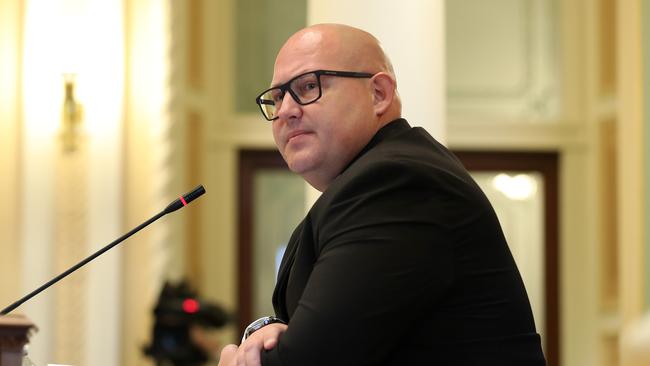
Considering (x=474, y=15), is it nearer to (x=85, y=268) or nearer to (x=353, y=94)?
(x=85, y=268)

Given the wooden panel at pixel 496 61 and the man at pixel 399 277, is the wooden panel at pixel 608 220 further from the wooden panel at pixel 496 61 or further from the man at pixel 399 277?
the man at pixel 399 277

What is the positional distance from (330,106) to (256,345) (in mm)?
481

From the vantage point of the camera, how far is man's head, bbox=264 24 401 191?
7.61ft

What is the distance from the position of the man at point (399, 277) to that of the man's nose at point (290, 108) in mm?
49

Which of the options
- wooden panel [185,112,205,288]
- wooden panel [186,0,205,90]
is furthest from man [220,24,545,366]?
wooden panel [186,0,205,90]

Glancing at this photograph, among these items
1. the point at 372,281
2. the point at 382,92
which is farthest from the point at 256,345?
the point at 382,92

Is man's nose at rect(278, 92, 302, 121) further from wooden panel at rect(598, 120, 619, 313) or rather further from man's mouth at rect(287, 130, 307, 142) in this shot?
wooden panel at rect(598, 120, 619, 313)

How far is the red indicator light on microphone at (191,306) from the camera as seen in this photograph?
659cm

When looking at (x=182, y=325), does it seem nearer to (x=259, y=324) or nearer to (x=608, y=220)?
(x=608, y=220)

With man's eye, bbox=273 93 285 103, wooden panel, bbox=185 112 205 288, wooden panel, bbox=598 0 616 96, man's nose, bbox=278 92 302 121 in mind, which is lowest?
wooden panel, bbox=185 112 205 288

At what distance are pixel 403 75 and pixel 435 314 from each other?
7.88 ft

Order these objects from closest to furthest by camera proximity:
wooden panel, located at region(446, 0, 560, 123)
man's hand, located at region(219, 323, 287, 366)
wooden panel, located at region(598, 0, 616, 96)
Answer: man's hand, located at region(219, 323, 287, 366) < wooden panel, located at region(598, 0, 616, 96) < wooden panel, located at region(446, 0, 560, 123)

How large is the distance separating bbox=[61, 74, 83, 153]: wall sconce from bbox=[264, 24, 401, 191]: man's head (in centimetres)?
415

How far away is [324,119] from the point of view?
91.1 inches
